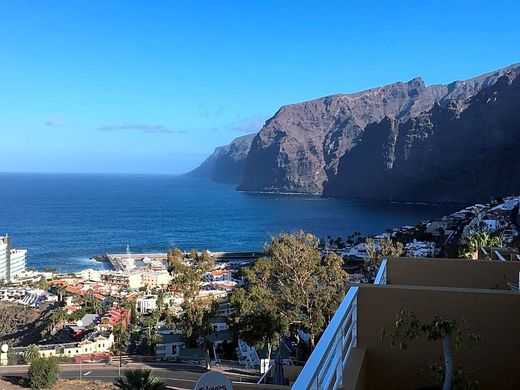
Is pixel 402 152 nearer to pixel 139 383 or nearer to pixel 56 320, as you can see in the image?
pixel 56 320

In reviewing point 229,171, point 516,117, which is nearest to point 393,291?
point 516,117

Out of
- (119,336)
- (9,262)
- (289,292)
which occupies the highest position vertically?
(289,292)

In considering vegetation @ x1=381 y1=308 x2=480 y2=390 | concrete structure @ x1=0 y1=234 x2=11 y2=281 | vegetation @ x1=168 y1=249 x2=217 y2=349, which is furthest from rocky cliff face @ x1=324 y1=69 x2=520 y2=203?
vegetation @ x1=381 y1=308 x2=480 y2=390

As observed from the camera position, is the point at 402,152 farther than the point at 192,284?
Yes

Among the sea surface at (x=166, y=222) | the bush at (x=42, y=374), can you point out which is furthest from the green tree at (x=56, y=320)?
the sea surface at (x=166, y=222)

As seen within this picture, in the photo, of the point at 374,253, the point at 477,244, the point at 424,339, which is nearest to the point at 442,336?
the point at 424,339

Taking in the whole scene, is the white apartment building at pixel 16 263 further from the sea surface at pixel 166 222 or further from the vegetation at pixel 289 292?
the vegetation at pixel 289 292

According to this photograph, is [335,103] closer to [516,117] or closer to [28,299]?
[516,117]
